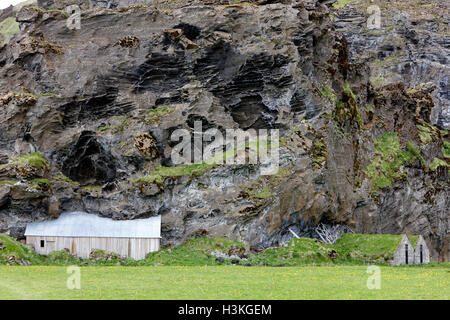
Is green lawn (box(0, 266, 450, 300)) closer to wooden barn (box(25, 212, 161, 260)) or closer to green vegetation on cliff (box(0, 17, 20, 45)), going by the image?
wooden barn (box(25, 212, 161, 260))

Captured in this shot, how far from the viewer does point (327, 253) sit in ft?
184

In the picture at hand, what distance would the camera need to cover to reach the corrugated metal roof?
179 feet

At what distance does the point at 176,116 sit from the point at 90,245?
675 inches

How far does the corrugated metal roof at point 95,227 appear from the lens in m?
54.4

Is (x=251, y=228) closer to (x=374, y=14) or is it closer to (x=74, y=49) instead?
(x=74, y=49)

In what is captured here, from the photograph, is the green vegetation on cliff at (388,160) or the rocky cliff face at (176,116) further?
the green vegetation on cliff at (388,160)

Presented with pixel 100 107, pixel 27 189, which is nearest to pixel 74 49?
pixel 100 107

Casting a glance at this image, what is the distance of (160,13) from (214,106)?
13.6 m

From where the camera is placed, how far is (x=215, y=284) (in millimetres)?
33844

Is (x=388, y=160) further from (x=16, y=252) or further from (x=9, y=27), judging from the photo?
(x=9, y=27)

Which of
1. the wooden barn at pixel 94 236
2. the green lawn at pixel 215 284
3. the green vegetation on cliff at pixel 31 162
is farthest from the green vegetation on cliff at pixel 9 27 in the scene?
the green lawn at pixel 215 284

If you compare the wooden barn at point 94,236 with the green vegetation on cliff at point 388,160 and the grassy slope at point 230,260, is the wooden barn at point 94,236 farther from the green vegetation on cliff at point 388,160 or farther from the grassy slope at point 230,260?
the green vegetation on cliff at point 388,160

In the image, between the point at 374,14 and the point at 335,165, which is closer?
the point at 335,165

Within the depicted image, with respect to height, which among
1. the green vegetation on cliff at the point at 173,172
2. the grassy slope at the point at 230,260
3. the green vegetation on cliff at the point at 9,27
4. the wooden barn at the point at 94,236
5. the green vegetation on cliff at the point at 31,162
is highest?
the green vegetation on cliff at the point at 9,27
